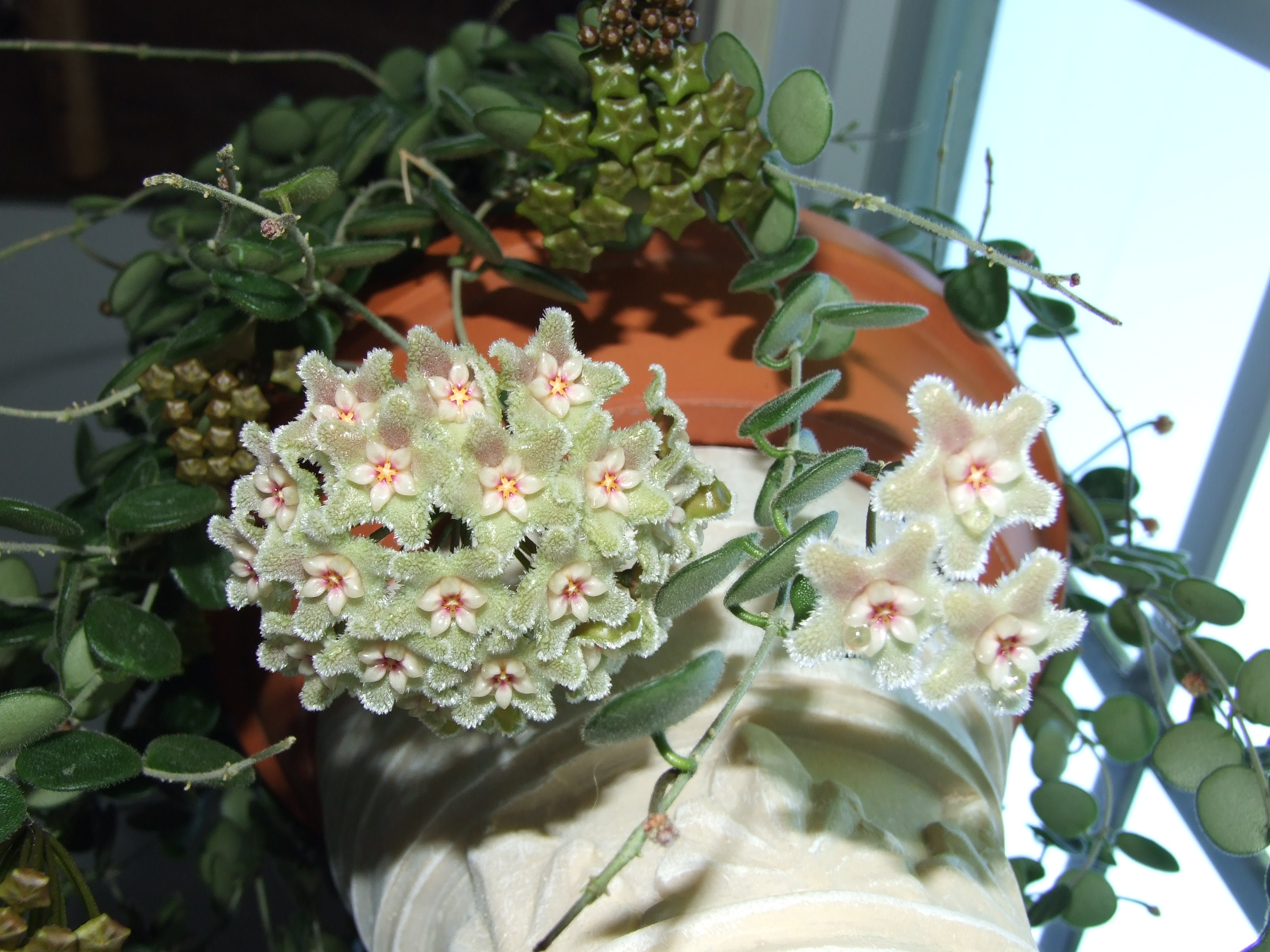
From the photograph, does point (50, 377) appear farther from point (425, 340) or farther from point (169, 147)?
point (425, 340)

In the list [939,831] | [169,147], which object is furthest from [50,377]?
[939,831]

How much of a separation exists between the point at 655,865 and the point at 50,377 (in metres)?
1.08

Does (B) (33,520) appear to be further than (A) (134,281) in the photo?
No

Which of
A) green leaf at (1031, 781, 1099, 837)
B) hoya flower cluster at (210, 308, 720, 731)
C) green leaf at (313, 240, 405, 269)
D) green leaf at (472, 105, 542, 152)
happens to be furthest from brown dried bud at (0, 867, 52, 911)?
green leaf at (1031, 781, 1099, 837)

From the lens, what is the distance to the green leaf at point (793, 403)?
1.63 feet

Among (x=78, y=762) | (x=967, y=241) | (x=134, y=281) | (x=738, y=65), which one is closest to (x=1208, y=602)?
(x=967, y=241)

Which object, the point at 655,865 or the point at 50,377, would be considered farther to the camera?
the point at 50,377

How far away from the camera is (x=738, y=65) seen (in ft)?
2.08

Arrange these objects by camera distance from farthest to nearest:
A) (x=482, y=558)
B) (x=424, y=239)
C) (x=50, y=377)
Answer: (x=50, y=377), (x=424, y=239), (x=482, y=558)

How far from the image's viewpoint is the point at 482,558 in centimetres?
46

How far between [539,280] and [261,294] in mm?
167

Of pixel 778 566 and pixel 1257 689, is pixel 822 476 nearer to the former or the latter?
pixel 778 566

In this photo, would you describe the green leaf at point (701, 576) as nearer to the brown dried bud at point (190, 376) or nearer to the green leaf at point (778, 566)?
the green leaf at point (778, 566)

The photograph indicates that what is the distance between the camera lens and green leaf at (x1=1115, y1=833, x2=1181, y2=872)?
0.78m
